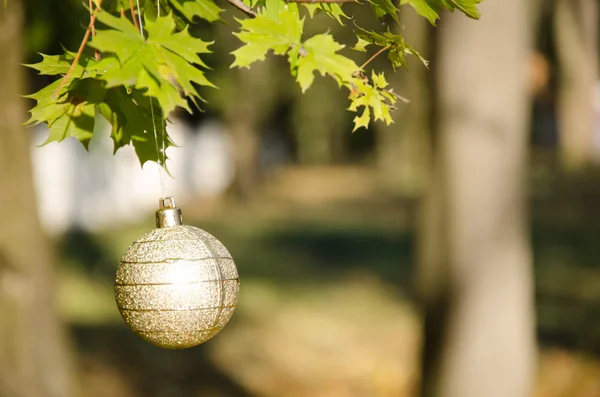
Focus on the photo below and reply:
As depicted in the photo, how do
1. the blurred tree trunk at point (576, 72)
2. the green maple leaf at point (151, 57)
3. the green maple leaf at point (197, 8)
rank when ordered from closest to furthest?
the green maple leaf at point (151, 57), the green maple leaf at point (197, 8), the blurred tree trunk at point (576, 72)

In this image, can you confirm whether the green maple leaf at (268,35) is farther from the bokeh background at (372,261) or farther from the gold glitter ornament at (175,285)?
the bokeh background at (372,261)

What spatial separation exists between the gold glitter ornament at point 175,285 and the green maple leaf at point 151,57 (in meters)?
0.41

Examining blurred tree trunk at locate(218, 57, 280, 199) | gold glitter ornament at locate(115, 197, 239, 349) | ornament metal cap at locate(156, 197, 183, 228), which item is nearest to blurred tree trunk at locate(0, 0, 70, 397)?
ornament metal cap at locate(156, 197, 183, 228)

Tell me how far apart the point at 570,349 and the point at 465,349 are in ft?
11.1

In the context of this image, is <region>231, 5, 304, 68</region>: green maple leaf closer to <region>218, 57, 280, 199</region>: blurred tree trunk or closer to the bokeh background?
the bokeh background

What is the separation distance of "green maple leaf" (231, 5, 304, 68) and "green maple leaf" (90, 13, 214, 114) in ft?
0.40

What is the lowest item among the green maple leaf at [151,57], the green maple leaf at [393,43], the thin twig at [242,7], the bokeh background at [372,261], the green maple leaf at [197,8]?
the bokeh background at [372,261]

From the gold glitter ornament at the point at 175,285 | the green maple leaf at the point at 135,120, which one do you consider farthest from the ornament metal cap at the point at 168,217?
the green maple leaf at the point at 135,120

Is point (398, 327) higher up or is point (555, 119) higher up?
point (555, 119)

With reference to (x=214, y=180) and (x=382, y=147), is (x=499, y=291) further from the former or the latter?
(x=382, y=147)

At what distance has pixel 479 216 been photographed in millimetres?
5957

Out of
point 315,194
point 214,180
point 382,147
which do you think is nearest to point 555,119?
point 382,147

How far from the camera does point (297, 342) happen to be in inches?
400

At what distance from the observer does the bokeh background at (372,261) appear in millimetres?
5969
